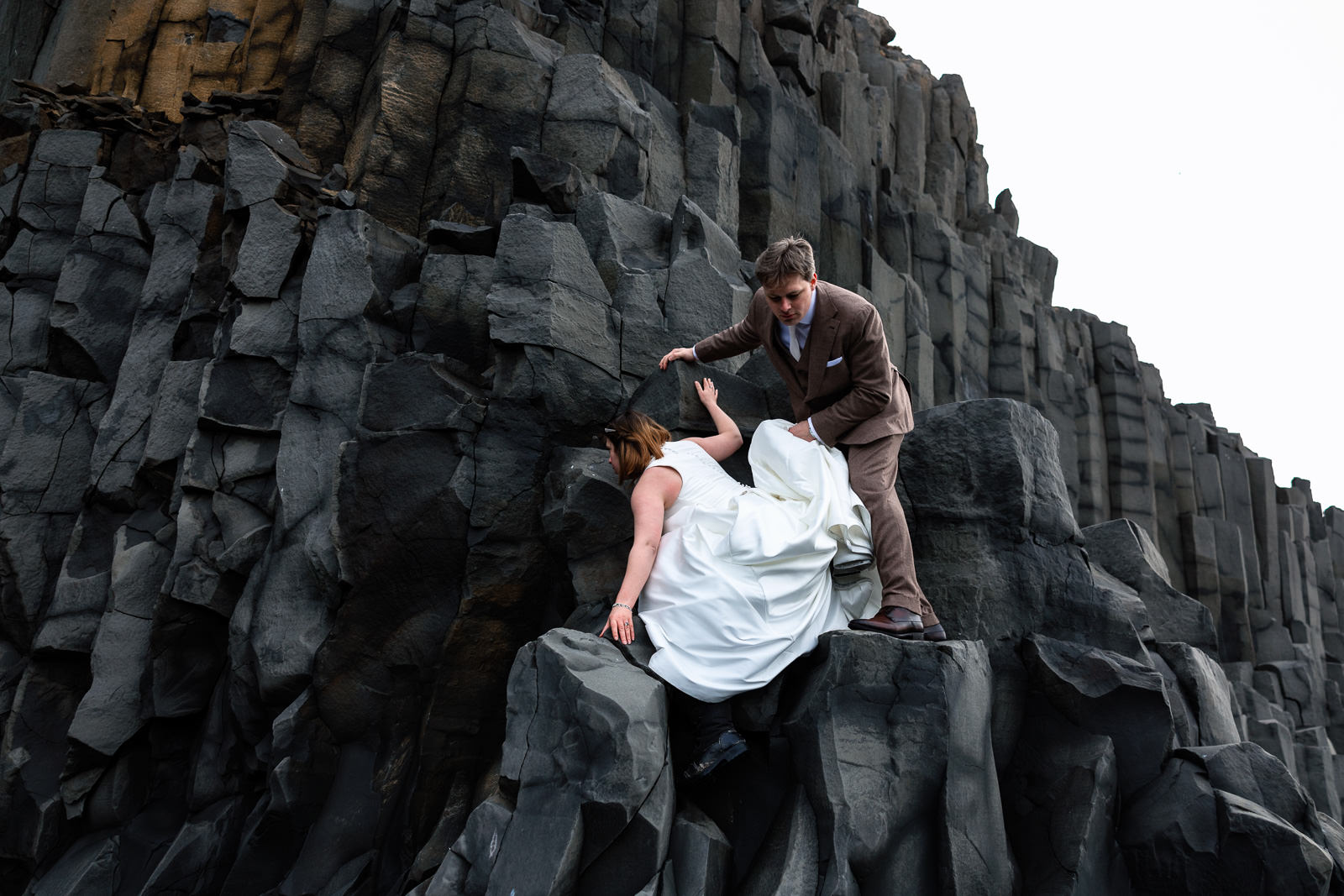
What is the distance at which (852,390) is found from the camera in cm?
507

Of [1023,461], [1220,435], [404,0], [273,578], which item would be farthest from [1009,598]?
[1220,435]

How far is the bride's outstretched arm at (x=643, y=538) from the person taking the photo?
4.33 m

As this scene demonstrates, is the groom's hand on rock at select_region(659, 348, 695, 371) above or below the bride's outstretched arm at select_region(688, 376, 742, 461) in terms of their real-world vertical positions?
above

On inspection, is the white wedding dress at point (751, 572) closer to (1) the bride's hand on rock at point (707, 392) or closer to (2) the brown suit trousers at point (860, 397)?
(2) the brown suit trousers at point (860, 397)

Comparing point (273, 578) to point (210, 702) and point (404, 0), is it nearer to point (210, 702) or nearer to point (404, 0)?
point (210, 702)

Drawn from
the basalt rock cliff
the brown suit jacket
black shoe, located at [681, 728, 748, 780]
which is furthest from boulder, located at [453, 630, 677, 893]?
the brown suit jacket

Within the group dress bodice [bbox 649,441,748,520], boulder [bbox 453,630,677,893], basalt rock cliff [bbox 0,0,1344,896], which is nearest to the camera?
boulder [bbox 453,630,677,893]

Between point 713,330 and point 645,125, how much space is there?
320cm

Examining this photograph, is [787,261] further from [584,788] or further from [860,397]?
[584,788]

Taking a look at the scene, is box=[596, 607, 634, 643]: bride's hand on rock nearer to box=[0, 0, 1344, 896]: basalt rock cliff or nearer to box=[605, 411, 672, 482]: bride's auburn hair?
box=[0, 0, 1344, 896]: basalt rock cliff

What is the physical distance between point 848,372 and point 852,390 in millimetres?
100

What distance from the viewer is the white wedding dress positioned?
4305 millimetres

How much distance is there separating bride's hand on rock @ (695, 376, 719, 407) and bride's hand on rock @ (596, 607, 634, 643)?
182cm

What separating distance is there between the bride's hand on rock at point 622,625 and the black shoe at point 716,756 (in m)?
0.61
